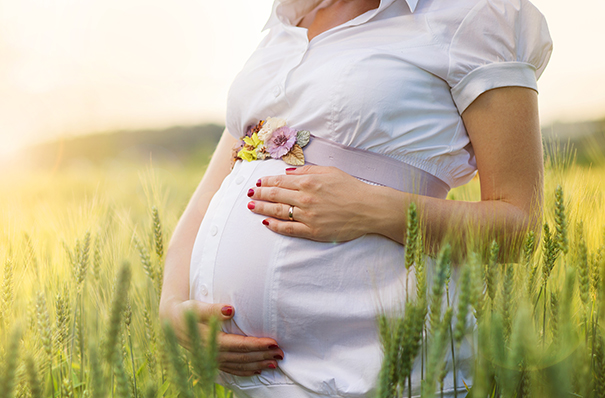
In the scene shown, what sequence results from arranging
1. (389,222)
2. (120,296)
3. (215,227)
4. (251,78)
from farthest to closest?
1. (251,78)
2. (215,227)
3. (389,222)
4. (120,296)

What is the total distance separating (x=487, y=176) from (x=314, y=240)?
0.46m

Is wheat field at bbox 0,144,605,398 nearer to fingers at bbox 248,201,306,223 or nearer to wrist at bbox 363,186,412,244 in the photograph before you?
wrist at bbox 363,186,412,244

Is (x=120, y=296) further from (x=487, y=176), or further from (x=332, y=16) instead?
(x=332, y=16)

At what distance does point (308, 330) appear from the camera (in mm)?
1019

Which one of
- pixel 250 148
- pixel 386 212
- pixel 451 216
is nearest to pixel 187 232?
pixel 250 148

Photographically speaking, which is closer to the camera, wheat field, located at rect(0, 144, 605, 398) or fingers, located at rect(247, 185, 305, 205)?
wheat field, located at rect(0, 144, 605, 398)

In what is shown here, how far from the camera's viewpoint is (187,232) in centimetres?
140

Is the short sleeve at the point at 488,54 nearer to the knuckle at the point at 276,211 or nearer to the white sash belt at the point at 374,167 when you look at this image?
the white sash belt at the point at 374,167

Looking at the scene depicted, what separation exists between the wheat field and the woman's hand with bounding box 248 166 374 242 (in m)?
0.17

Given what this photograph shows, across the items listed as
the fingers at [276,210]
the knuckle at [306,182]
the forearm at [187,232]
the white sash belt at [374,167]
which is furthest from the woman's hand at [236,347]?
the white sash belt at [374,167]

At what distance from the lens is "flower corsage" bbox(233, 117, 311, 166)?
1128mm

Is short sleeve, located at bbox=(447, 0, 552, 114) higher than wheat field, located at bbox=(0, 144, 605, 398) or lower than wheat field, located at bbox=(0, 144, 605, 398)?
higher

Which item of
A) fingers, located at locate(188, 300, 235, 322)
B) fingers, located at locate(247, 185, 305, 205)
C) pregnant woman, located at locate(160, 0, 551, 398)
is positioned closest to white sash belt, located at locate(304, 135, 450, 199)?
pregnant woman, located at locate(160, 0, 551, 398)

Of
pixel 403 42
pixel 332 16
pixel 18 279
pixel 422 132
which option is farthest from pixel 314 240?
pixel 18 279
